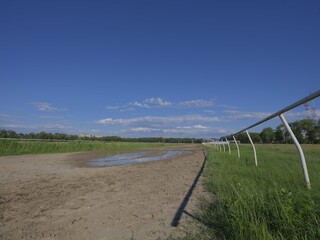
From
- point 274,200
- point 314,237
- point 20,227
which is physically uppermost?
point 274,200

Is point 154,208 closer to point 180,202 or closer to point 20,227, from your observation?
point 180,202

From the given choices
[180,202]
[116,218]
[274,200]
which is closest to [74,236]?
[116,218]

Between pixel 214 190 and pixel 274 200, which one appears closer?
pixel 274 200

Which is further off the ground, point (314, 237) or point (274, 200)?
point (274, 200)

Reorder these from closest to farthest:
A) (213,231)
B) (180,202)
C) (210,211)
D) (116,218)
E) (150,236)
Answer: (213,231), (150,236), (210,211), (116,218), (180,202)

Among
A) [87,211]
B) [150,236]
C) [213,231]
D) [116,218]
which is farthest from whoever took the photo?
[87,211]

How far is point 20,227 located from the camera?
459cm

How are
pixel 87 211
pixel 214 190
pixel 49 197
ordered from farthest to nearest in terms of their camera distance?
pixel 49 197 < pixel 214 190 < pixel 87 211

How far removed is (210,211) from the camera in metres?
4.54

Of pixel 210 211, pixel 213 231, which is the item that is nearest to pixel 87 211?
pixel 210 211

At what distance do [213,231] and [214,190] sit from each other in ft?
8.43

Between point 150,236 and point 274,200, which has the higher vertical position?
point 274,200

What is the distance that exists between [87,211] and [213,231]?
255cm

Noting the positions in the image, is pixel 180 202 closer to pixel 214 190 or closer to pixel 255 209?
pixel 214 190
